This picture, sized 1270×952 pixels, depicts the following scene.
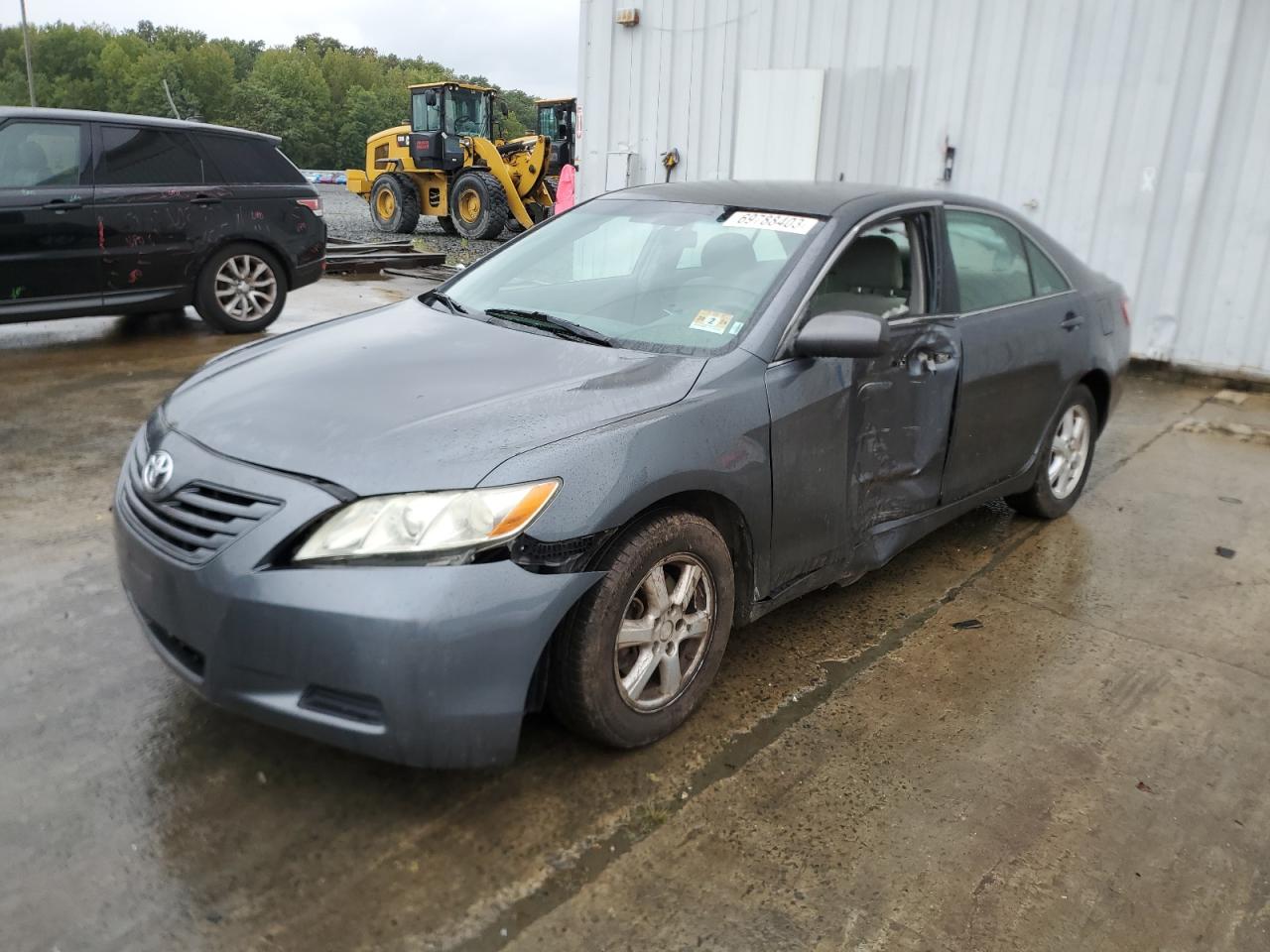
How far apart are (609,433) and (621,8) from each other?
938 centimetres

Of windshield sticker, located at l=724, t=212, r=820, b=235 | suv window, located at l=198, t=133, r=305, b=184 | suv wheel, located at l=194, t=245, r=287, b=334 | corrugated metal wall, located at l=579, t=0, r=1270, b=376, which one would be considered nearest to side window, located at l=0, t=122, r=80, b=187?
suv window, located at l=198, t=133, r=305, b=184

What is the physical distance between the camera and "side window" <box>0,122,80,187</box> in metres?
6.75

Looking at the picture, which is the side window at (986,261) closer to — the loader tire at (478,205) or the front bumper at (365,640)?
the front bumper at (365,640)

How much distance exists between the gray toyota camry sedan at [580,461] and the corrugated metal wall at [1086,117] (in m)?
4.97

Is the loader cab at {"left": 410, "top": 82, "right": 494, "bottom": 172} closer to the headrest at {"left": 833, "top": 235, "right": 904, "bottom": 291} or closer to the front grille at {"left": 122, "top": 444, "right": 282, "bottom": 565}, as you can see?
the headrest at {"left": 833, "top": 235, "right": 904, "bottom": 291}

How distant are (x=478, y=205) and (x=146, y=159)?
11385 millimetres

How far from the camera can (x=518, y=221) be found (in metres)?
18.6

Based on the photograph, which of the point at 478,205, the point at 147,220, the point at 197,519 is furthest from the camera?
the point at 478,205

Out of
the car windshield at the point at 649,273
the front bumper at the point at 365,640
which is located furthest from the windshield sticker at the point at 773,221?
the front bumper at the point at 365,640

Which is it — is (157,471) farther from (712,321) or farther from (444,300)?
(712,321)

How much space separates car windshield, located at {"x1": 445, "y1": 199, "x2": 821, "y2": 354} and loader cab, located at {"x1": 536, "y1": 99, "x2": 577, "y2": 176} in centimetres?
1515

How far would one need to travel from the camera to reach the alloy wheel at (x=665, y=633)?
8.61ft

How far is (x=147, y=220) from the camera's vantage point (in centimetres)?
729

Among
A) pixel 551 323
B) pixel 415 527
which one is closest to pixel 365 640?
pixel 415 527
